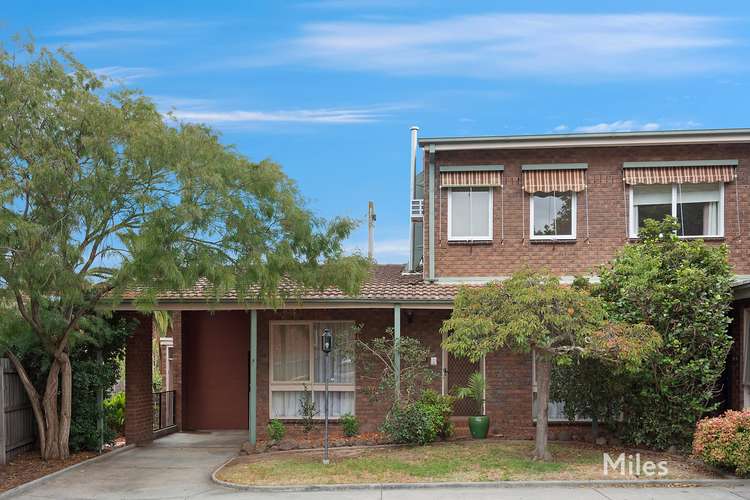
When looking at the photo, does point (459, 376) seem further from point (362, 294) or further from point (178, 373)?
point (178, 373)

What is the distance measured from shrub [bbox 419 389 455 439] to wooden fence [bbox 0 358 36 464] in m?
7.12

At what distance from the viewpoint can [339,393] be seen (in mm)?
17453

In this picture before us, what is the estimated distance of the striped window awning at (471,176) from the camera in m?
18.0

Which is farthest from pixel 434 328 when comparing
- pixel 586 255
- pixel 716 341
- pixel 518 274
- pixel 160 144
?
pixel 160 144

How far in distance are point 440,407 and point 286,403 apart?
356 cm

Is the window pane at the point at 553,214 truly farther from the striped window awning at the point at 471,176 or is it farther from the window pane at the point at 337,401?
the window pane at the point at 337,401

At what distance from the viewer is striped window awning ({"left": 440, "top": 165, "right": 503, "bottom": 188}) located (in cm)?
1795

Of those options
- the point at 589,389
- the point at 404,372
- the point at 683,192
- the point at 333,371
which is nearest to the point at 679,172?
the point at 683,192

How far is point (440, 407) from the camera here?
15570 mm

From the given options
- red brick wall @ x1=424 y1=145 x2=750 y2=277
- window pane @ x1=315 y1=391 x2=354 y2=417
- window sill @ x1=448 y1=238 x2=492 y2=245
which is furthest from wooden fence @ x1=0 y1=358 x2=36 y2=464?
window sill @ x1=448 y1=238 x2=492 y2=245

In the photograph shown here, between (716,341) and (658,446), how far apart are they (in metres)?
2.01

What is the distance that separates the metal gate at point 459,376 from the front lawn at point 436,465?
213cm

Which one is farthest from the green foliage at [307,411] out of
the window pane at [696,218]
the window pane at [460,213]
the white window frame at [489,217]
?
the window pane at [696,218]

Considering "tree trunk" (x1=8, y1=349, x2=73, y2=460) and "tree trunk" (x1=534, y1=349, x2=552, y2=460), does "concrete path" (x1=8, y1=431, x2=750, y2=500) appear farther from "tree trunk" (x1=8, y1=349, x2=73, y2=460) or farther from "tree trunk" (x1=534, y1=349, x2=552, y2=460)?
"tree trunk" (x1=534, y1=349, x2=552, y2=460)
